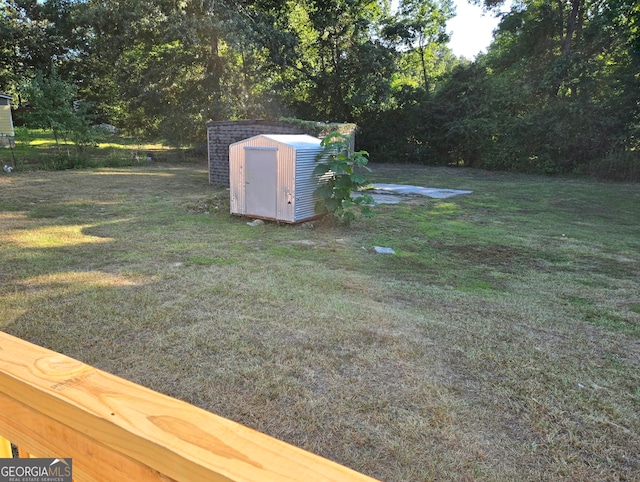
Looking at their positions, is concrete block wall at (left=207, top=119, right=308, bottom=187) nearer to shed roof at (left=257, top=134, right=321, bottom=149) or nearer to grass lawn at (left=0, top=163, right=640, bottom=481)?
shed roof at (left=257, top=134, right=321, bottom=149)

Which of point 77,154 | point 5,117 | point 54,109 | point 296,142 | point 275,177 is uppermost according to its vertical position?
point 5,117

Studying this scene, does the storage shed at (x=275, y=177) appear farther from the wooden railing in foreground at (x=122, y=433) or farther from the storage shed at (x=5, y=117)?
the storage shed at (x=5, y=117)

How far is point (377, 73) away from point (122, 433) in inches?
748

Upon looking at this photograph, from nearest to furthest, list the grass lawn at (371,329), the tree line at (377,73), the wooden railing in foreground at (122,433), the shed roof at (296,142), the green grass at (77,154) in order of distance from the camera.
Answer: the wooden railing in foreground at (122,433), the grass lawn at (371,329), the shed roof at (296,142), the green grass at (77,154), the tree line at (377,73)

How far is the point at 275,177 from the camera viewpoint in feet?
21.1

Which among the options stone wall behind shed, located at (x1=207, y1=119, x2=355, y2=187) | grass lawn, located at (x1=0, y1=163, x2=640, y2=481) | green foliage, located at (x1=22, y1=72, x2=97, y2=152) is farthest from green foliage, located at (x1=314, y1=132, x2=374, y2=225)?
green foliage, located at (x1=22, y1=72, x2=97, y2=152)

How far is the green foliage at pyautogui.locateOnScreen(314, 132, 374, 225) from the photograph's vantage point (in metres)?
6.25

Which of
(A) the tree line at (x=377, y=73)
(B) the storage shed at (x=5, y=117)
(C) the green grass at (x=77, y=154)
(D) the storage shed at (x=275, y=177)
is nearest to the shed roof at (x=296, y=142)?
(D) the storage shed at (x=275, y=177)

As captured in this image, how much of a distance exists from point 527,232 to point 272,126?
605 cm

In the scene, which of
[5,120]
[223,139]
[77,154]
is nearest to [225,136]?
[223,139]

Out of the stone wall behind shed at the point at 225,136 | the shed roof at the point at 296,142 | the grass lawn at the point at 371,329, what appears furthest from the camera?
the stone wall behind shed at the point at 225,136

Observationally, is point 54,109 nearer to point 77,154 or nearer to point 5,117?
point 77,154

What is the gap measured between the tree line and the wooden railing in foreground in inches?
627

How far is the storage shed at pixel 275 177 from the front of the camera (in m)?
6.23
